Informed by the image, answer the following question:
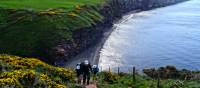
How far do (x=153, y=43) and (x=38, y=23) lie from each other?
29742 millimetres

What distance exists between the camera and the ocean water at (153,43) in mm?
77756

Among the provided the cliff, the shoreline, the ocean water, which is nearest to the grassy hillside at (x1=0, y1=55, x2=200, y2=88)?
the ocean water

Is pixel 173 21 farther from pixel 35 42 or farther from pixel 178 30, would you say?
pixel 35 42

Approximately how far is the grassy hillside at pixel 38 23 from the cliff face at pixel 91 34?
1.24m

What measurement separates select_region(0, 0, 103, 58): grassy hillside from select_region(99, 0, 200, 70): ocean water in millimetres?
8967

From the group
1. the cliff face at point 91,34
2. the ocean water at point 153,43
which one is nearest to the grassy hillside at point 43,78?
the ocean water at point 153,43

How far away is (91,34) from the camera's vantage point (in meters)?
91.6

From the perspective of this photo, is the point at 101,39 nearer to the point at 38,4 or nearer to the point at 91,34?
the point at 91,34

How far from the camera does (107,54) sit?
271ft

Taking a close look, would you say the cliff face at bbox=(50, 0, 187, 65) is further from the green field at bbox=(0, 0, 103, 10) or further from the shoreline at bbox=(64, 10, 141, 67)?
the green field at bbox=(0, 0, 103, 10)

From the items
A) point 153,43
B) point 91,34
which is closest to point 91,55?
point 91,34

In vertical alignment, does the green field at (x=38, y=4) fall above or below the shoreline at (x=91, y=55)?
above

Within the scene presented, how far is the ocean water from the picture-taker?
77756 mm

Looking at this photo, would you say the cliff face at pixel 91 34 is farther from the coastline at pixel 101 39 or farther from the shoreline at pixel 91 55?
the shoreline at pixel 91 55
